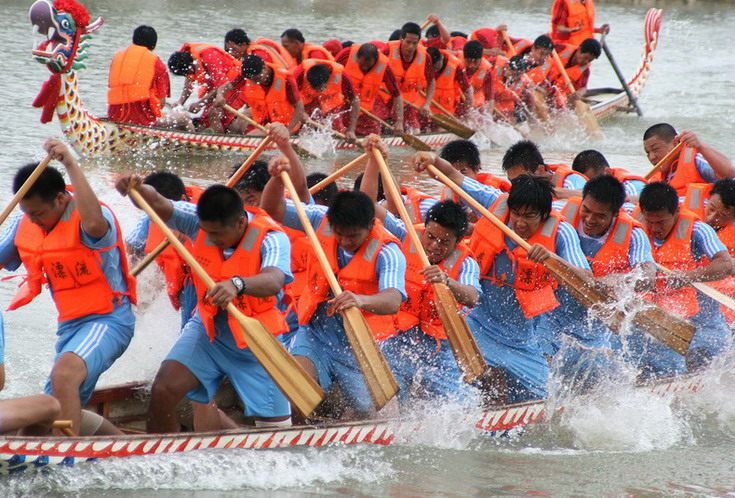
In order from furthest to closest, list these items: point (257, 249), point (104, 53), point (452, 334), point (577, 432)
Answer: point (104, 53) → point (577, 432) → point (452, 334) → point (257, 249)

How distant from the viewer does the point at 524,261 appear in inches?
197

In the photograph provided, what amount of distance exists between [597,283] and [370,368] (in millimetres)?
1315

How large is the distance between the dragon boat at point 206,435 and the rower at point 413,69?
647 centimetres

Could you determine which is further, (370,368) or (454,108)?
(454,108)

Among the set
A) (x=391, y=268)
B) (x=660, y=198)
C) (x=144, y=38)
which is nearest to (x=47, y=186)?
(x=391, y=268)

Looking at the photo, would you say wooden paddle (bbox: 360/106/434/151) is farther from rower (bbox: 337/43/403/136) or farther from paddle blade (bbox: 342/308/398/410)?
paddle blade (bbox: 342/308/398/410)

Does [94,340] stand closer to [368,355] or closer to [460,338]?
[368,355]

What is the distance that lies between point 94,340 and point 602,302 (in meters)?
2.42

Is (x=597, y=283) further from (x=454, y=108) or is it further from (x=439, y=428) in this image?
(x=454, y=108)

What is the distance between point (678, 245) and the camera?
565 centimetres

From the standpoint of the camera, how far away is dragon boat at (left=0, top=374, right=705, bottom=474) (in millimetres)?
3814

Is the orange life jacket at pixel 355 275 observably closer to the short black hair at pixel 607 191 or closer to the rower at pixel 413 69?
the short black hair at pixel 607 191

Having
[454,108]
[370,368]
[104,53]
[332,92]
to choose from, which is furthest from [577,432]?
[104,53]

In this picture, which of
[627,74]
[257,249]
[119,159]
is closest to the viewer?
[257,249]
